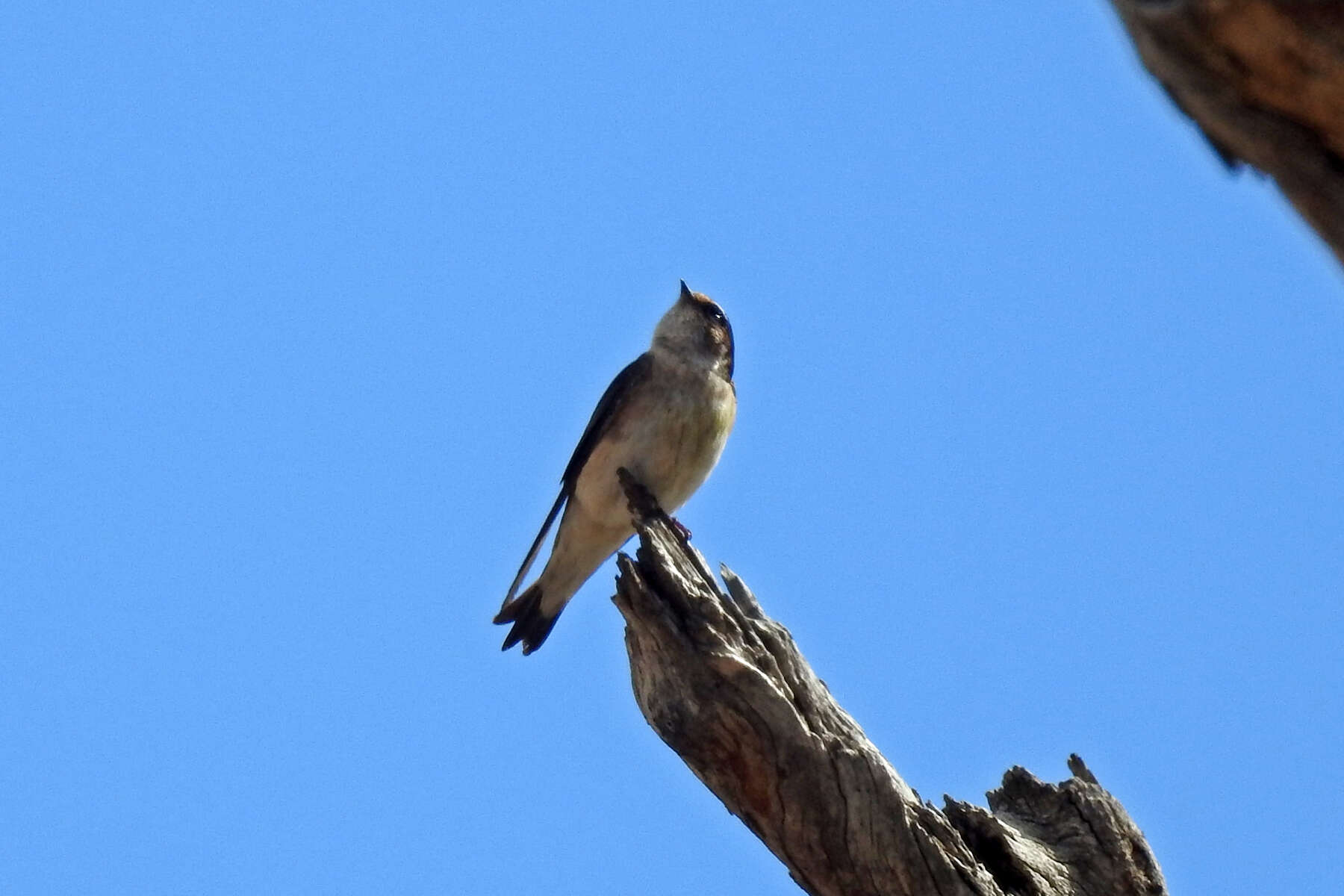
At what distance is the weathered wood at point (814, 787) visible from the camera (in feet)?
16.6

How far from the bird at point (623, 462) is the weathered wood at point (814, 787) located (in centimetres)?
301

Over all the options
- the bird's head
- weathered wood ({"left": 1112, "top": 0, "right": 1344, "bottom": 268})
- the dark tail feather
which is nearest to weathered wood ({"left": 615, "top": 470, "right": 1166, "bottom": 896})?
weathered wood ({"left": 1112, "top": 0, "right": 1344, "bottom": 268})

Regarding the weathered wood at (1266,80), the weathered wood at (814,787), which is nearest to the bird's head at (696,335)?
the weathered wood at (814,787)

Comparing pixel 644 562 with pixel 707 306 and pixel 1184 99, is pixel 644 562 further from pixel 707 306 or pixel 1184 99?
pixel 707 306

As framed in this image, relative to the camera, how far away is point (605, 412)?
8.92 metres

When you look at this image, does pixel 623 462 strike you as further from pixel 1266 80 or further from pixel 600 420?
pixel 1266 80

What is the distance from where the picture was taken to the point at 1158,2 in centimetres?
264

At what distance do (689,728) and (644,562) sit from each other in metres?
0.67

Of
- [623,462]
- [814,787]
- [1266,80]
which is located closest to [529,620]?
[623,462]

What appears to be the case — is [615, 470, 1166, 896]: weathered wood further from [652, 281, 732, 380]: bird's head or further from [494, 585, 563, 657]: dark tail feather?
[652, 281, 732, 380]: bird's head

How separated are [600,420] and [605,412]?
56 millimetres

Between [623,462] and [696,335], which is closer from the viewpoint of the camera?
[623,462]

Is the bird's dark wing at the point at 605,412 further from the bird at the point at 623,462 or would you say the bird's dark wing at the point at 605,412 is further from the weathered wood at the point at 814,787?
the weathered wood at the point at 814,787

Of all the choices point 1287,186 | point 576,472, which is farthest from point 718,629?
point 576,472
